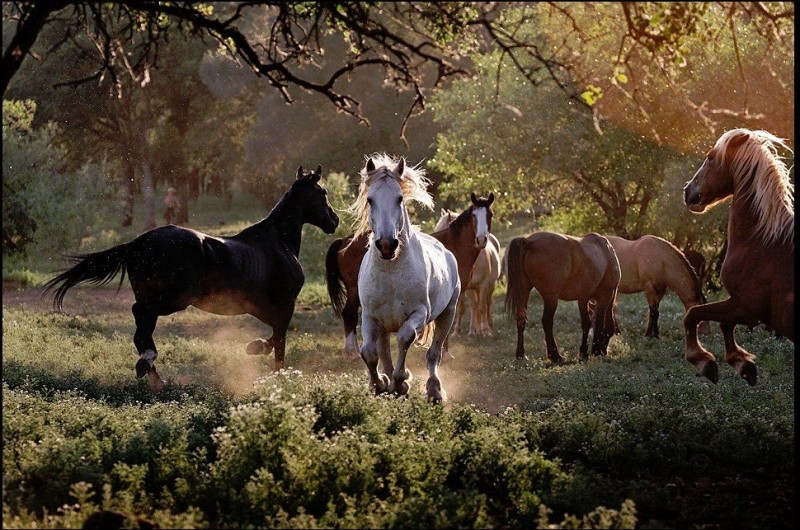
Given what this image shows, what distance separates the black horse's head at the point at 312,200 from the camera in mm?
14367

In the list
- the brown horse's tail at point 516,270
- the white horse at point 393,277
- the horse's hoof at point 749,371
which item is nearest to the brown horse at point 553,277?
the brown horse's tail at point 516,270

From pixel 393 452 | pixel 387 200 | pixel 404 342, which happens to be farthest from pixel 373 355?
pixel 393 452

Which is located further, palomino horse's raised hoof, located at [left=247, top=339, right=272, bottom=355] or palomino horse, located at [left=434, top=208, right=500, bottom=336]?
palomino horse, located at [left=434, top=208, right=500, bottom=336]

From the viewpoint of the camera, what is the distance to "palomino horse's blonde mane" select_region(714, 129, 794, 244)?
8.80 m

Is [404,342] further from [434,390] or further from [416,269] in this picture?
[434,390]

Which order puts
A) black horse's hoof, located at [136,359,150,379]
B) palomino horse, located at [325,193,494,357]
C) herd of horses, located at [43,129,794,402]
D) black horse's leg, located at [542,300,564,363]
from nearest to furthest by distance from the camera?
herd of horses, located at [43,129,794,402] → black horse's hoof, located at [136,359,150,379] → palomino horse, located at [325,193,494,357] → black horse's leg, located at [542,300,564,363]

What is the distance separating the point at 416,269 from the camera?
10375 millimetres

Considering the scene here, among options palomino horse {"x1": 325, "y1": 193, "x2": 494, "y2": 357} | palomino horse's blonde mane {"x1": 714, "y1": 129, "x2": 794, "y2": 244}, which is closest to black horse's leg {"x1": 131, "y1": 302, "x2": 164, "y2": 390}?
palomino horse {"x1": 325, "y1": 193, "x2": 494, "y2": 357}

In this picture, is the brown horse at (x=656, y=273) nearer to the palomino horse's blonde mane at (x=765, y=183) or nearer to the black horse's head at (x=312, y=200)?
the black horse's head at (x=312, y=200)

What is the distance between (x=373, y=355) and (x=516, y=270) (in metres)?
6.23

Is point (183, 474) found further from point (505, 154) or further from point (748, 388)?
point (505, 154)

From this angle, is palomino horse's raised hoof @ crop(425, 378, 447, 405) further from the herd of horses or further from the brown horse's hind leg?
the brown horse's hind leg

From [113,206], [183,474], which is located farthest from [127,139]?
[183,474]

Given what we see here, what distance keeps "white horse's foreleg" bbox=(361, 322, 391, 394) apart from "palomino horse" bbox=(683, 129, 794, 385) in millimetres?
3156
